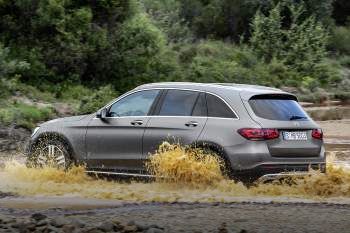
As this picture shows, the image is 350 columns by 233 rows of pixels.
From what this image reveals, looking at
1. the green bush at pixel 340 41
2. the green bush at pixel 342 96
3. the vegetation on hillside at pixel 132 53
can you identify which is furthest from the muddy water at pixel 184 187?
the green bush at pixel 340 41

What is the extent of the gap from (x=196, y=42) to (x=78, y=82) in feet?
44.7

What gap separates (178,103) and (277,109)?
1478 millimetres

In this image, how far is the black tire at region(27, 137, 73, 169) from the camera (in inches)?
509

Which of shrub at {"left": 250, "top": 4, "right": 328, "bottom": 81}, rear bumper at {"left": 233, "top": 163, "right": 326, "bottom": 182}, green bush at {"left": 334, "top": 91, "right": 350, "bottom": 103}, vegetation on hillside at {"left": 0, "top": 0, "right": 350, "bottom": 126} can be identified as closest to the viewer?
rear bumper at {"left": 233, "top": 163, "right": 326, "bottom": 182}

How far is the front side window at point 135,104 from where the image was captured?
12430mm

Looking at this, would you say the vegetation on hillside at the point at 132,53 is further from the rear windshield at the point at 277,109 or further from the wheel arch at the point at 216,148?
the rear windshield at the point at 277,109

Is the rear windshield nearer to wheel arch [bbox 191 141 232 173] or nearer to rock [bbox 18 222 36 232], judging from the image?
wheel arch [bbox 191 141 232 173]

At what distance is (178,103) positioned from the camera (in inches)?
479

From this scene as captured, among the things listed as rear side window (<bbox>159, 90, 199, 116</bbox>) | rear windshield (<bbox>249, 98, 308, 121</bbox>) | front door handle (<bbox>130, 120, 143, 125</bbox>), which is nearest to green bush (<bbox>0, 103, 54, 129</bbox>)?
front door handle (<bbox>130, 120, 143, 125</bbox>)

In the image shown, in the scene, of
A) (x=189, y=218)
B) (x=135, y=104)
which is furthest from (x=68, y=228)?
(x=135, y=104)

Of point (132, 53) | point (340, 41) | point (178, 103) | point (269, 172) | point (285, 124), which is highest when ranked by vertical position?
point (340, 41)

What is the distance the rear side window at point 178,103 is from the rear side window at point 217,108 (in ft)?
0.87

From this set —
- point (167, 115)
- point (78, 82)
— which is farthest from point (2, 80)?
point (167, 115)

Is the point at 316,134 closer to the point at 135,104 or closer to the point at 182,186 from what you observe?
the point at 182,186
